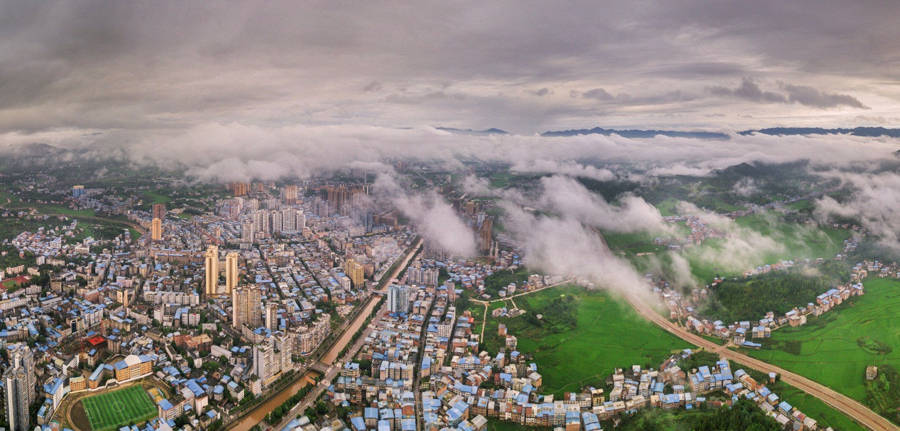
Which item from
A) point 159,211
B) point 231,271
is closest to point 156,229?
point 159,211

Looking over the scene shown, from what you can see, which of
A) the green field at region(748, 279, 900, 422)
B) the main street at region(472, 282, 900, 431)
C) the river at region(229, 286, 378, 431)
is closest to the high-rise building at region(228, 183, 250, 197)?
the river at region(229, 286, 378, 431)

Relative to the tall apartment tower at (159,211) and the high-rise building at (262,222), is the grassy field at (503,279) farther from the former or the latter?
the tall apartment tower at (159,211)

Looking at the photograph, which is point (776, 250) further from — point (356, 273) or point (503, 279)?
point (356, 273)

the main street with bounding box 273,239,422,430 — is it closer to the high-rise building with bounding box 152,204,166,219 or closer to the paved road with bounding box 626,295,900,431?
the paved road with bounding box 626,295,900,431

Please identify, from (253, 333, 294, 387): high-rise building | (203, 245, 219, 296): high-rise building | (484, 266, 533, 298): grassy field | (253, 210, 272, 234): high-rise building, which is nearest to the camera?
(253, 333, 294, 387): high-rise building

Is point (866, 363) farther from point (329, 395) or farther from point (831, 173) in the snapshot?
point (831, 173)

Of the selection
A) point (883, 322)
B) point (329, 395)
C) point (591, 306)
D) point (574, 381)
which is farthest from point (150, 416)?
point (883, 322)
